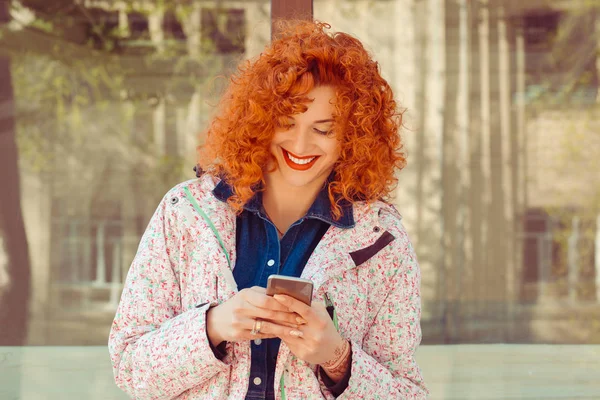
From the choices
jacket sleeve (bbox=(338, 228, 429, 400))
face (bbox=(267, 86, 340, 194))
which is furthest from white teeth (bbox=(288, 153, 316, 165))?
jacket sleeve (bbox=(338, 228, 429, 400))

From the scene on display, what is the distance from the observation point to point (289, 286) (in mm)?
1578

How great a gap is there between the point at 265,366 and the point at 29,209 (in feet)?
7.92

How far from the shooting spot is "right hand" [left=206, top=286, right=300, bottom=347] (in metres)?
1.61

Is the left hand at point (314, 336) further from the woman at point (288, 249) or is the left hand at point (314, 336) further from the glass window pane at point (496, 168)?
the glass window pane at point (496, 168)

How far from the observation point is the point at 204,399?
1.78 m

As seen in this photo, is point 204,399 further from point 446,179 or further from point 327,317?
point 446,179

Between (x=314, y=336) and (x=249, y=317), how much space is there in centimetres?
13

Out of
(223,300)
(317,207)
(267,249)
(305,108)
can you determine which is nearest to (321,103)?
(305,108)

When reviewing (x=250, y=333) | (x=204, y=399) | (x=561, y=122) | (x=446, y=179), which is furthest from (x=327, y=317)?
(x=561, y=122)

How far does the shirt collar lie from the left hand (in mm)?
263

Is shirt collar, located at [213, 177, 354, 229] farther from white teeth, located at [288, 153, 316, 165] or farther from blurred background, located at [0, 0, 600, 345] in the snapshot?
blurred background, located at [0, 0, 600, 345]

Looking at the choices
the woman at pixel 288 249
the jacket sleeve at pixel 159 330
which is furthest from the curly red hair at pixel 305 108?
the jacket sleeve at pixel 159 330

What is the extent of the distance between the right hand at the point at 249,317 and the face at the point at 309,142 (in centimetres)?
35

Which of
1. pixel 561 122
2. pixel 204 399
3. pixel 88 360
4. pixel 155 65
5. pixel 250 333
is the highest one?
pixel 155 65
